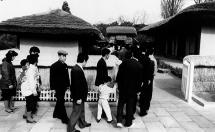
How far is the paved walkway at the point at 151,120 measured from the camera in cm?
608

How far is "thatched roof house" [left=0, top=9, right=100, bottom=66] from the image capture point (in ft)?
36.4

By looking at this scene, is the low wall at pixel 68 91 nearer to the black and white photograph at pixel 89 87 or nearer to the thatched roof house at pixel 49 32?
the black and white photograph at pixel 89 87

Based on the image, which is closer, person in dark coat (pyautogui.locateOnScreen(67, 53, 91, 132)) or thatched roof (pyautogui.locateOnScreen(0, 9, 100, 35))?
person in dark coat (pyautogui.locateOnScreen(67, 53, 91, 132))

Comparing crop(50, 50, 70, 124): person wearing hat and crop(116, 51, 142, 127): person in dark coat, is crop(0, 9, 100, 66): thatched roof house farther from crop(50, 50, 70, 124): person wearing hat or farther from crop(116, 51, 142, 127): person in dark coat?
crop(116, 51, 142, 127): person in dark coat

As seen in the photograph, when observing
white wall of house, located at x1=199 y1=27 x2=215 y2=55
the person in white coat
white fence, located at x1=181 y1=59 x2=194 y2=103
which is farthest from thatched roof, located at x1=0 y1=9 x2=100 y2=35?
white wall of house, located at x1=199 y1=27 x2=215 y2=55

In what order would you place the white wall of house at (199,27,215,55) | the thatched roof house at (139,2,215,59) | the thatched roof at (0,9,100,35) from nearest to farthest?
the thatched roof at (0,9,100,35), the thatched roof house at (139,2,215,59), the white wall of house at (199,27,215,55)

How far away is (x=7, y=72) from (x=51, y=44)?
5.12m

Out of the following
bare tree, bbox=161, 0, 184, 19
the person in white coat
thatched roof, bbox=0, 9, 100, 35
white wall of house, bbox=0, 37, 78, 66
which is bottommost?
the person in white coat

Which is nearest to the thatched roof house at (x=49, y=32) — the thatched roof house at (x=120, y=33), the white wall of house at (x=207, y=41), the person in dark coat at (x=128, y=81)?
the person in dark coat at (x=128, y=81)

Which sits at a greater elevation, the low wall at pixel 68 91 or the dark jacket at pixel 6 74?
the dark jacket at pixel 6 74

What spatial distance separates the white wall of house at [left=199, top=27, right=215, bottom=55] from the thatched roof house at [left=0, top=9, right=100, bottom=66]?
20.9 ft

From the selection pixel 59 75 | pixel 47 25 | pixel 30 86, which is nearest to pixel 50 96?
pixel 30 86

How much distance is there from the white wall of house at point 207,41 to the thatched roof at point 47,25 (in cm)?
650

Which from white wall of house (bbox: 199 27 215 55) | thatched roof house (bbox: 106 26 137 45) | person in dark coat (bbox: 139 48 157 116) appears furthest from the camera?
thatched roof house (bbox: 106 26 137 45)
